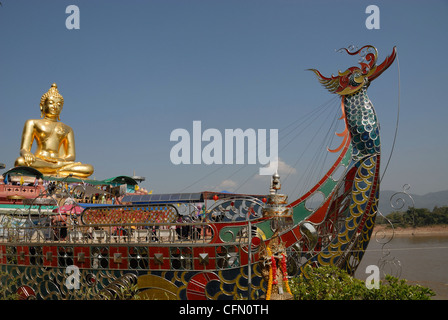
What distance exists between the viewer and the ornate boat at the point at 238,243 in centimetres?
841

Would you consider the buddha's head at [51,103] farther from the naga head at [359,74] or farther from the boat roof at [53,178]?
the naga head at [359,74]

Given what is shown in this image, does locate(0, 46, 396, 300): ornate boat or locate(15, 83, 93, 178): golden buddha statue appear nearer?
locate(0, 46, 396, 300): ornate boat

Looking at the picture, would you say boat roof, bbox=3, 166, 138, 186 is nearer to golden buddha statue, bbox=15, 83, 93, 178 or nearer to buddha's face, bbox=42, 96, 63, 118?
golden buddha statue, bbox=15, 83, 93, 178

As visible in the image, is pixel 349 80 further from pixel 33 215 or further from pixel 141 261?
pixel 33 215

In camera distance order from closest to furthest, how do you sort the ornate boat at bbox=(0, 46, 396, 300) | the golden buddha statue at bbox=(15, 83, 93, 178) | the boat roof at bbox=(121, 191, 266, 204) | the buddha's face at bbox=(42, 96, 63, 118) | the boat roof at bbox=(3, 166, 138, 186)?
the ornate boat at bbox=(0, 46, 396, 300) → the boat roof at bbox=(121, 191, 266, 204) → the boat roof at bbox=(3, 166, 138, 186) → the golden buddha statue at bbox=(15, 83, 93, 178) → the buddha's face at bbox=(42, 96, 63, 118)

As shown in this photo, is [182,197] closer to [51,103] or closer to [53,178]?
[53,178]

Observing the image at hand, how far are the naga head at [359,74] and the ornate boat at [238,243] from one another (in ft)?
0.07

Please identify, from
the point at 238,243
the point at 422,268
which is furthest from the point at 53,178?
the point at 422,268

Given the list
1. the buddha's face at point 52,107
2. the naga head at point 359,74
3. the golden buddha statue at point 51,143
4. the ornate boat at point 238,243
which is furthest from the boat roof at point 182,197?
the buddha's face at point 52,107

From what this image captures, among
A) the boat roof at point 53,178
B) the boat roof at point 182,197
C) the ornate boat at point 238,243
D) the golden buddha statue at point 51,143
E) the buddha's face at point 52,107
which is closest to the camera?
the ornate boat at point 238,243

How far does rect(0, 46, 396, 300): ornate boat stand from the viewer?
8.41m

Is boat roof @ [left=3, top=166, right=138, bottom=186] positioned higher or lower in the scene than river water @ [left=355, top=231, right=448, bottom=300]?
higher

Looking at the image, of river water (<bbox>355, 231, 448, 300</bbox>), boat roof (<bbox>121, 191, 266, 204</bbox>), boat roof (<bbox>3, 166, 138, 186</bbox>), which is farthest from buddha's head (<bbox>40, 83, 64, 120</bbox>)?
river water (<bbox>355, 231, 448, 300</bbox>)
